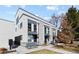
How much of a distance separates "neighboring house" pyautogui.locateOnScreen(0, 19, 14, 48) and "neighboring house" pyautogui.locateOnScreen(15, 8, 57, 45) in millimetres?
69

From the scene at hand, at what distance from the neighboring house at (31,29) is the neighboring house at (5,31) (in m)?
0.07

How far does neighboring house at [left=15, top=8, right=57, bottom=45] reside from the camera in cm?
327

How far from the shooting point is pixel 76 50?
3.26 metres

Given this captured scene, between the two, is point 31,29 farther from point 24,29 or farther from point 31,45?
point 31,45

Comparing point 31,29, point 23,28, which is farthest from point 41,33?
point 23,28

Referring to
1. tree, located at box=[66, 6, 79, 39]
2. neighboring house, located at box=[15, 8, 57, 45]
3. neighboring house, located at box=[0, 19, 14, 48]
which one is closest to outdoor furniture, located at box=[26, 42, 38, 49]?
neighboring house, located at box=[15, 8, 57, 45]

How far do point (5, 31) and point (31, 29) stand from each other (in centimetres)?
36

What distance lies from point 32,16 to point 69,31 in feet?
1.81

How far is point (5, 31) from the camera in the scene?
328 centimetres

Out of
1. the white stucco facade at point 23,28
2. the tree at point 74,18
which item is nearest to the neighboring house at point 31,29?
the white stucco facade at point 23,28

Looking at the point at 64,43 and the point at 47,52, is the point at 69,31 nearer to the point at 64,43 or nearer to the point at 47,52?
the point at 64,43

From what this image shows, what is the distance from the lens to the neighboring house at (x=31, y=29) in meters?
3.27

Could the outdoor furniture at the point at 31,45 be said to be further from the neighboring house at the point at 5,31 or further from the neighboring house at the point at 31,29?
the neighboring house at the point at 5,31
